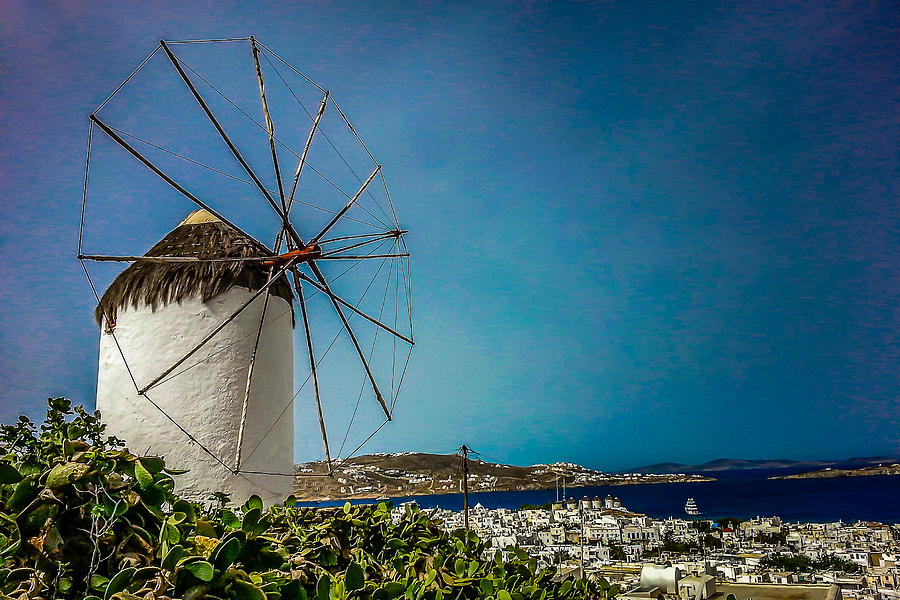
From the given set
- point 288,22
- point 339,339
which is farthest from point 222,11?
point 339,339

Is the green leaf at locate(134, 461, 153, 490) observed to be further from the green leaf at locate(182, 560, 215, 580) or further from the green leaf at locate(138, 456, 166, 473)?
the green leaf at locate(182, 560, 215, 580)

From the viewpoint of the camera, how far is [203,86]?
444 centimetres

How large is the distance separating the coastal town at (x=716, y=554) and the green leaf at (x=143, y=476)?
1.33 meters

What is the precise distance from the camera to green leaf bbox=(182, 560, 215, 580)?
1.77 ft

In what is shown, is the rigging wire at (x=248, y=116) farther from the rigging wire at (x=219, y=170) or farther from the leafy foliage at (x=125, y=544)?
the leafy foliage at (x=125, y=544)

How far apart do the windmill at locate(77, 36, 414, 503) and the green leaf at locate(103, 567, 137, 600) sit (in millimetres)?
3747

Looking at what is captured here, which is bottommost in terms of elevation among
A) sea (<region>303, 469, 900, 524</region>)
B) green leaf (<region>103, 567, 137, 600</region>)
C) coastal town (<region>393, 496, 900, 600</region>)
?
sea (<region>303, 469, 900, 524</region>)

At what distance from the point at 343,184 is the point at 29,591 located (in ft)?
17.9

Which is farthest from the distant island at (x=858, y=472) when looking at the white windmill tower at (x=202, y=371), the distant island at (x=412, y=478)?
the white windmill tower at (x=202, y=371)

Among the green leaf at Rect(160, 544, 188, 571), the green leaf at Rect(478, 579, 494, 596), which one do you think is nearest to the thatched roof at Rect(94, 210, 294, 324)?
the green leaf at Rect(478, 579, 494, 596)

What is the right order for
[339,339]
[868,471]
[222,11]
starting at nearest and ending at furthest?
[222,11] → [339,339] → [868,471]

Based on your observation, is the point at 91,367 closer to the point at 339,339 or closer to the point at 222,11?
the point at 339,339

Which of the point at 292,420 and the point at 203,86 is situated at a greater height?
the point at 203,86

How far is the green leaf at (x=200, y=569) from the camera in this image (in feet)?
1.77
